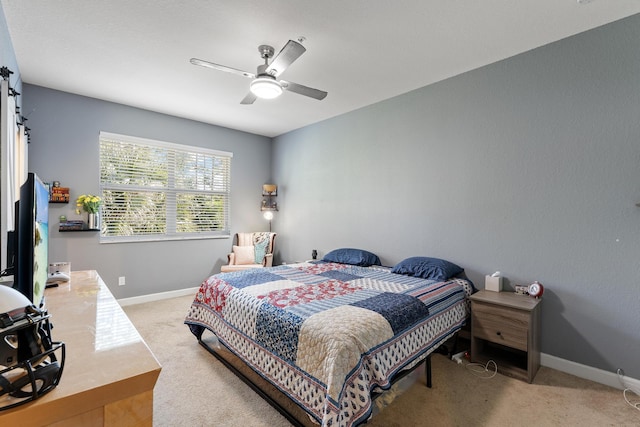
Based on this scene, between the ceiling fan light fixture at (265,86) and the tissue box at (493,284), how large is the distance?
260cm

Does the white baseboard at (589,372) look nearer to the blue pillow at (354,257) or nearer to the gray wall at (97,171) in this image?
the blue pillow at (354,257)

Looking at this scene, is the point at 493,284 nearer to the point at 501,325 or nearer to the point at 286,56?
the point at 501,325

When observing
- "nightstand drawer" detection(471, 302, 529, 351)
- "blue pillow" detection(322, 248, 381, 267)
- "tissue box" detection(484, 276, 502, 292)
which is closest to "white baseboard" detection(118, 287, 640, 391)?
"nightstand drawer" detection(471, 302, 529, 351)

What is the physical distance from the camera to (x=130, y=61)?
9.59 ft

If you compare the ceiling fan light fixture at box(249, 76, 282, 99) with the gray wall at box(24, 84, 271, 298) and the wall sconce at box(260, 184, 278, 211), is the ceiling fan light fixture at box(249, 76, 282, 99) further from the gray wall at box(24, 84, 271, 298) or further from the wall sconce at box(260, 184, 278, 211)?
the wall sconce at box(260, 184, 278, 211)

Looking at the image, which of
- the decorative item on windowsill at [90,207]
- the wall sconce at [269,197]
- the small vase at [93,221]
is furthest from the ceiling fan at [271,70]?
the wall sconce at [269,197]

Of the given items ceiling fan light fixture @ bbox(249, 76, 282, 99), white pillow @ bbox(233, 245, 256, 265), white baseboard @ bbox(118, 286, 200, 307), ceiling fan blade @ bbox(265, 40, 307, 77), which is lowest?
white baseboard @ bbox(118, 286, 200, 307)

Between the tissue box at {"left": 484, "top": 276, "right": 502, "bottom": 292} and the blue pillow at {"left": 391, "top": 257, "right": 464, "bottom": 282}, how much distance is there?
0.28m

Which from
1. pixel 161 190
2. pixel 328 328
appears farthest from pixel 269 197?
pixel 328 328

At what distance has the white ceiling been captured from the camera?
2.17 metres

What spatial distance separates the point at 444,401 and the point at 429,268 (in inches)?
50.0

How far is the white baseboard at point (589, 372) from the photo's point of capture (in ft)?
7.39

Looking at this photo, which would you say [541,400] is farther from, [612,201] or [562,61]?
[562,61]

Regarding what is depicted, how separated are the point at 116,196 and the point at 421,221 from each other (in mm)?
4048
